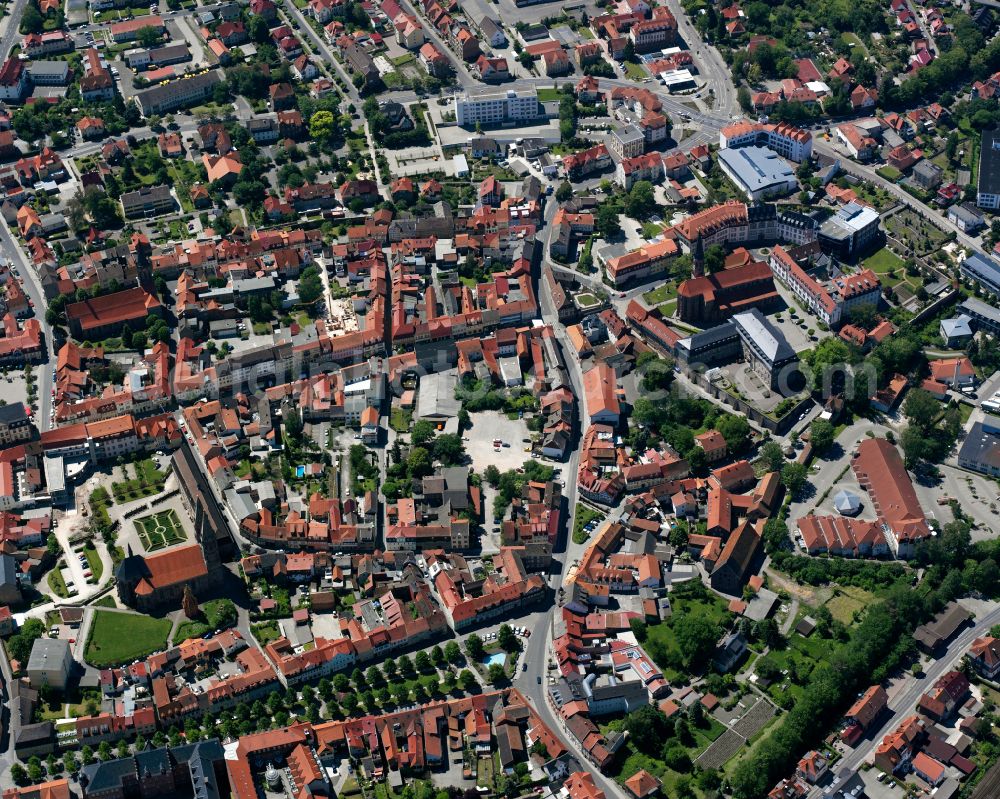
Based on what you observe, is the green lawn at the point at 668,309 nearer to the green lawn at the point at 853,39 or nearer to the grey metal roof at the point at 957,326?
the grey metal roof at the point at 957,326

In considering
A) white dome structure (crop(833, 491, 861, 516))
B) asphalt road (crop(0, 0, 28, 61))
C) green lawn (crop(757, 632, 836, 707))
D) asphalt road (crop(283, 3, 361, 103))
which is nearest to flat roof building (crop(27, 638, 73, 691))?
green lawn (crop(757, 632, 836, 707))

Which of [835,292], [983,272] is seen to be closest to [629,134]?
[835,292]

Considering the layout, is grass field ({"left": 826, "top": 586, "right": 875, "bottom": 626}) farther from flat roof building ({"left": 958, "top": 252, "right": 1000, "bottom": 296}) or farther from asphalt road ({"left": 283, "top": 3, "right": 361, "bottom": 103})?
asphalt road ({"left": 283, "top": 3, "right": 361, "bottom": 103})

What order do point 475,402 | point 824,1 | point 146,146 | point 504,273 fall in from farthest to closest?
point 824,1
point 146,146
point 504,273
point 475,402

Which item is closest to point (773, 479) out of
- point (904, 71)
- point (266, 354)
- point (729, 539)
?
point (729, 539)

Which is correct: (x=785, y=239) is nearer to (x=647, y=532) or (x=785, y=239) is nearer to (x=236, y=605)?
(x=647, y=532)

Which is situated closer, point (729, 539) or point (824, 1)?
point (729, 539)
